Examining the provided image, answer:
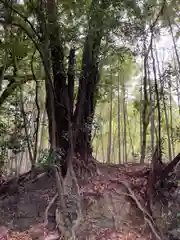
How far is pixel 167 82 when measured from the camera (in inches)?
191

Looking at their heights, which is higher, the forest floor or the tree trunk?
the tree trunk

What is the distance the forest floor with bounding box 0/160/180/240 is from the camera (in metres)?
3.80

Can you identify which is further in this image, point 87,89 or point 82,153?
point 87,89

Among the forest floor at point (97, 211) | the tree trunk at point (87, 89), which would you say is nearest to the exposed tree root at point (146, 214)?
the forest floor at point (97, 211)

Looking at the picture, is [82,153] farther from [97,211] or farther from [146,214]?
[146,214]

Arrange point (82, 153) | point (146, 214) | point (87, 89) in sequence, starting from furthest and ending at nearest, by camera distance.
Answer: point (87, 89)
point (82, 153)
point (146, 214)

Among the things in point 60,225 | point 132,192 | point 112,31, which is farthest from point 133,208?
point 112,31

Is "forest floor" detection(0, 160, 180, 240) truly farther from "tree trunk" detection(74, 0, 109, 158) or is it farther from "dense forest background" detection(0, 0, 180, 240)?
"tree trunk" detection(74, 0, 109, 158)

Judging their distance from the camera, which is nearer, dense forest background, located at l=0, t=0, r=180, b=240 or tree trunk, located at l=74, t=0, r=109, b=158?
dense forest background, located at l=0, t=0, r=180, b=240

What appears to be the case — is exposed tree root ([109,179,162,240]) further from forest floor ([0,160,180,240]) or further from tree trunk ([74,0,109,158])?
tree trunk ([74,0,109,158])

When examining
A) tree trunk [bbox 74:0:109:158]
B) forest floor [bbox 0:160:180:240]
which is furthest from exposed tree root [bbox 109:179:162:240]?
tree trunk [bbox 74:0:109:158]

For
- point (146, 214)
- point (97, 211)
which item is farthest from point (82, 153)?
point (146, 214)

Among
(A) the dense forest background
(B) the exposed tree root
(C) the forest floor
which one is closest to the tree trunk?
(A) the dense forest background

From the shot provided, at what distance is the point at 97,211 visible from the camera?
4.08m
